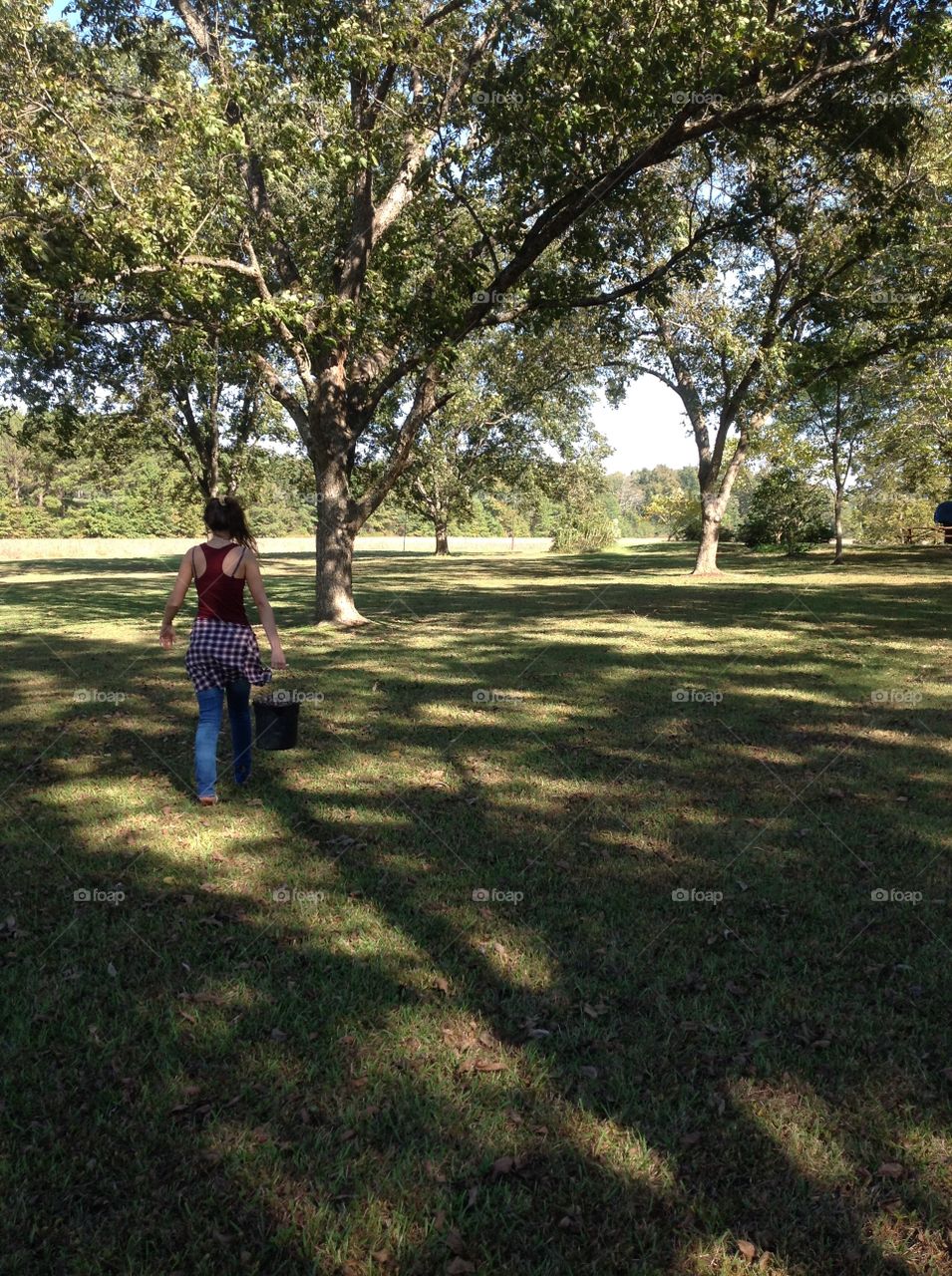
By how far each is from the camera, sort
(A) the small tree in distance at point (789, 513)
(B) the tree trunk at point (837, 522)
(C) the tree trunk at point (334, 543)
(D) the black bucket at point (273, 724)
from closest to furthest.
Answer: (D) the black bucket at point (273, 724)
(C) the tree trunk at point (334, 543)
(B) the tree trunk at point (837, 522)
(A) the small tree in distance at point (789, 513)

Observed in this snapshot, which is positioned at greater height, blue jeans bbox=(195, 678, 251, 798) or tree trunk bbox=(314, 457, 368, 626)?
tree trunk bbox=(314, 457, 368, 626)

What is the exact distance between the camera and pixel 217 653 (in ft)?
19.9

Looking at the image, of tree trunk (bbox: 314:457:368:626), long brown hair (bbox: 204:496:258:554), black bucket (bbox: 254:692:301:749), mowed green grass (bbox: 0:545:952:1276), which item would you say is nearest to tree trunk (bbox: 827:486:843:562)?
tree trunk (bbox: 314:457:368:626)

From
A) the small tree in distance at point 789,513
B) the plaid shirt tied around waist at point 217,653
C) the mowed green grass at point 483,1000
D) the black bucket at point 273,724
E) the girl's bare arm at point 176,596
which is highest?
the small tree in distance at point 789,513

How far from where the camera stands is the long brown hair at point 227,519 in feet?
19.7

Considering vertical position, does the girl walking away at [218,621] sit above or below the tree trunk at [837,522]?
below

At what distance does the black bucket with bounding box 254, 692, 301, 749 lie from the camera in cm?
656

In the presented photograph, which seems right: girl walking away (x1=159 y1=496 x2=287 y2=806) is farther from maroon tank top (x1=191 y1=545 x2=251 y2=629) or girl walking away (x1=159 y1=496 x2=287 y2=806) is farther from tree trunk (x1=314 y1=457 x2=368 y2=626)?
tree trunk (x1=314 y1=457 x2=368 y2=626)

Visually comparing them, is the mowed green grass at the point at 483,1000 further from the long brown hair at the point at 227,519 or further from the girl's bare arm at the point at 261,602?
the long brown hair at the point at 227,519

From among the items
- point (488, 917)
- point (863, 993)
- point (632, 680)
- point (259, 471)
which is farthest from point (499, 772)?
point (259, 471)

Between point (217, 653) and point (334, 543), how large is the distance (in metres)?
9.77

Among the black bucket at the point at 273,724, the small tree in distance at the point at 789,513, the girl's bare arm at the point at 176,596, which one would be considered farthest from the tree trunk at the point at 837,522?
the girl's bare arm at the point at 176,596

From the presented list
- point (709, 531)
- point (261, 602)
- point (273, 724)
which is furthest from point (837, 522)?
point (261, 602)

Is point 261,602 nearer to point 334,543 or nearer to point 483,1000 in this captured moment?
point 483,1000
